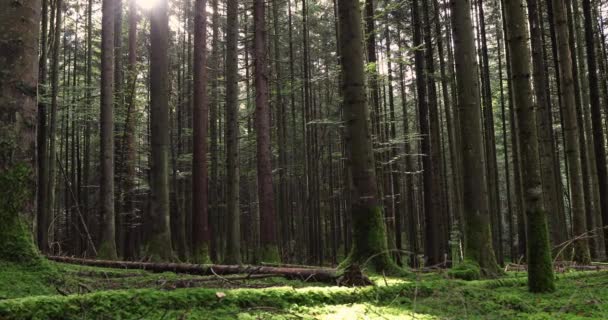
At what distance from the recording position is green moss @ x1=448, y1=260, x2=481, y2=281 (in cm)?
668

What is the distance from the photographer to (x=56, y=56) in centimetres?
1329

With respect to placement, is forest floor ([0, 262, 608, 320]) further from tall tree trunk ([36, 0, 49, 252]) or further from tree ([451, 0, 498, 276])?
tall tree trunk ([36, 0, 49, 252])

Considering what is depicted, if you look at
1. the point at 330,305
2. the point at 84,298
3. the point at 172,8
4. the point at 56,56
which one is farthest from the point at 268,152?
the point at 172,8

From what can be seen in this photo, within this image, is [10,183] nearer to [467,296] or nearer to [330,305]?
[330,305]

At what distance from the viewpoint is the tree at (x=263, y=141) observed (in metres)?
14.2

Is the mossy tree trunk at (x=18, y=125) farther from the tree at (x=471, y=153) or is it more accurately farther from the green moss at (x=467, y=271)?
the tree at (x=471, y=153)

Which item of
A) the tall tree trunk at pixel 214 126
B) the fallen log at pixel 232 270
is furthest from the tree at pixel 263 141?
the fallen log at pixel 232 270

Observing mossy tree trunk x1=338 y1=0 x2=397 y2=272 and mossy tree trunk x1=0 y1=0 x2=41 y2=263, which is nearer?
mossy tree trunk x1=0 y1=0 x2=41 y2=263

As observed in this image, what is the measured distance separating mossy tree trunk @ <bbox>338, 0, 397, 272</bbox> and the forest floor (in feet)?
4.40

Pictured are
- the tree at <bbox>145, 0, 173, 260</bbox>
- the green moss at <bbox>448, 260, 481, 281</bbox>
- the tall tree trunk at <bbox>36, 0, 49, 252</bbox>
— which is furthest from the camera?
the tall tree trunk at <bbox>36, 0, 49, 252</bbox>

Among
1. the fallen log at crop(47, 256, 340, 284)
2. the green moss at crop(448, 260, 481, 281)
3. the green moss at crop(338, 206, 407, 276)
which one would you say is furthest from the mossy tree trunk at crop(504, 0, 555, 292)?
the fallen log at crop(47, 256, 340, 284)

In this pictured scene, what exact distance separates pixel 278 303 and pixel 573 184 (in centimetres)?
964

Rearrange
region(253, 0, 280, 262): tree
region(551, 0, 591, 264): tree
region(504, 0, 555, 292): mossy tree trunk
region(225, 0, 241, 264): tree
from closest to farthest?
region(504, 0, 555, 292): mossy tree trunk → region(551, 0, 591, 264): tree → region(225, 0, 241, 264): tree → region(253, 0, 280, 262): tree

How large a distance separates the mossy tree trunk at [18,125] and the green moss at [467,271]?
554 centimetres
